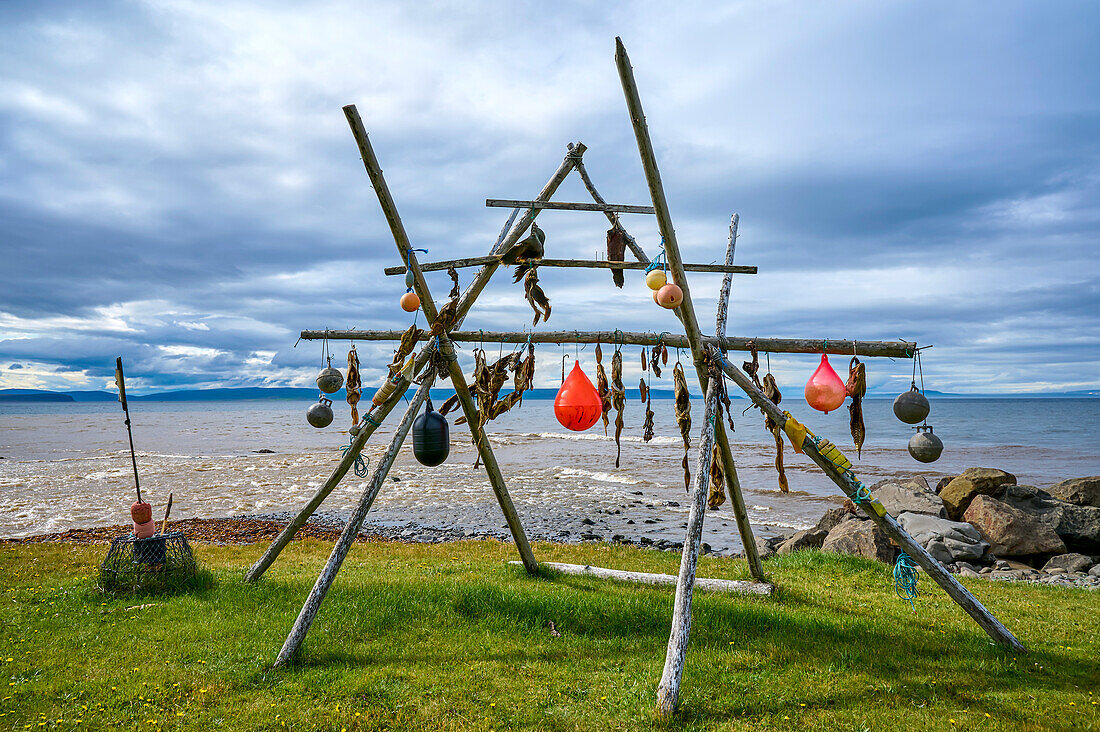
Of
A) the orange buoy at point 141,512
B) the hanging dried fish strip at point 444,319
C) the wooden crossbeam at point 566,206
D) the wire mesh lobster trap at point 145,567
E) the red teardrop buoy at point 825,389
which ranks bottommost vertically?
the wire mesh lobster trap at point 145,567

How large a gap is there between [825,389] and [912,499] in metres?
11.1

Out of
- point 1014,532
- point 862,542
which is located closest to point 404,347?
point 862,542

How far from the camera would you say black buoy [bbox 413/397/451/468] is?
5.86 meters

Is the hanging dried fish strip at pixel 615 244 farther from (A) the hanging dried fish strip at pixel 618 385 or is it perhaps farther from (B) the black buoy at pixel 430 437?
(B) the black buoy at pixel 430 437

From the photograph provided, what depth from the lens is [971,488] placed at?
13.5 metres

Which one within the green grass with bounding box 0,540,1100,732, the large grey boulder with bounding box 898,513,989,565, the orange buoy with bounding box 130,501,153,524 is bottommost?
the large grey boulder with bounding box 898,513,989,565

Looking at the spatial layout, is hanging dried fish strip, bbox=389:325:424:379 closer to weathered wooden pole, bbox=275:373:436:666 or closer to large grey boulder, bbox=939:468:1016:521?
weathered wooden pole, bbox=275:373:436:666

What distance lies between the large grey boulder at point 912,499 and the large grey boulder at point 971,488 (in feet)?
1.15

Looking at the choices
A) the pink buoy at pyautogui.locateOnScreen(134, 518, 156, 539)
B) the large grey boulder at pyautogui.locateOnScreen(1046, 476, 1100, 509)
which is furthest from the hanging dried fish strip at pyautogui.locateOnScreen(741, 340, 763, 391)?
the large grey boulder at pyautogui.locateOnScreen(1046, 476, 1100, 509)

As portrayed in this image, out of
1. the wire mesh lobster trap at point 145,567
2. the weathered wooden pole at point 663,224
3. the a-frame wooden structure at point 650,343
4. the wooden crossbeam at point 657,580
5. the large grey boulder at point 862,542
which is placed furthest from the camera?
the large grey boulder at point 862,542

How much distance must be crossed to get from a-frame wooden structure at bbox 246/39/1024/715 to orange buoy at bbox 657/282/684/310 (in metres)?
0.21

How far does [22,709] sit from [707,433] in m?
6.01

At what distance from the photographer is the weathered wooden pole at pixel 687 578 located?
4570 mm

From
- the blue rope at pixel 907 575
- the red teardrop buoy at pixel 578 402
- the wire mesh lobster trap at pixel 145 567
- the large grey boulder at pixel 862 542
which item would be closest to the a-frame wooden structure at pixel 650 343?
the blue rope at pixel 907 575
